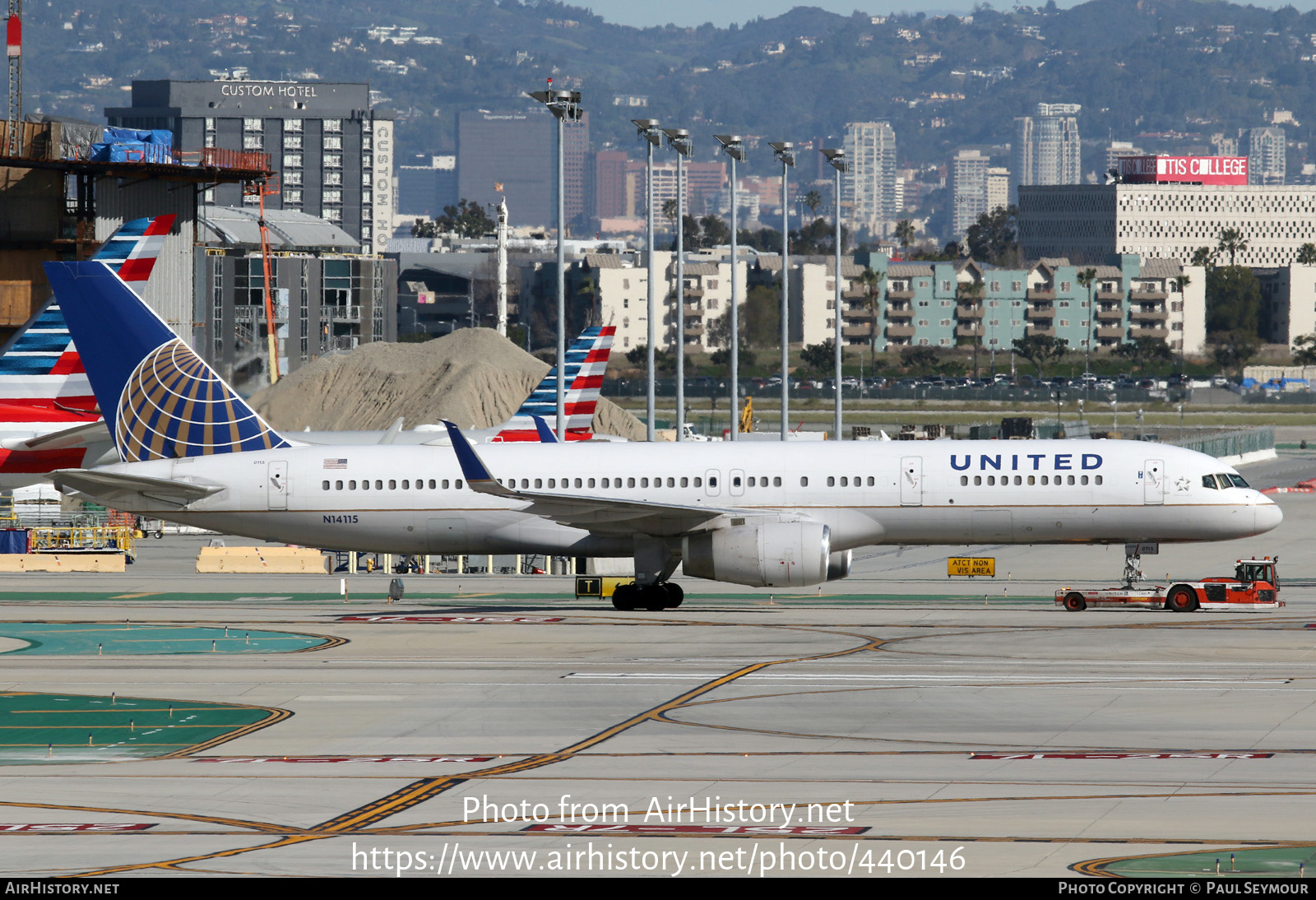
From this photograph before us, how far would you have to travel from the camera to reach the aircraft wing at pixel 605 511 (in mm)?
41406

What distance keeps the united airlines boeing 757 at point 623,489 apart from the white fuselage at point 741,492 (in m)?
0.05

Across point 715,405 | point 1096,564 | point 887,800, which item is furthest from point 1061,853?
point 715,405

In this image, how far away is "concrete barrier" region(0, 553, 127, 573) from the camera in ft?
189

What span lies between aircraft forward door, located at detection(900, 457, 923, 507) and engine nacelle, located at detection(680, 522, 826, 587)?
2.63m

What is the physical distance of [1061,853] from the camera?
1898cm

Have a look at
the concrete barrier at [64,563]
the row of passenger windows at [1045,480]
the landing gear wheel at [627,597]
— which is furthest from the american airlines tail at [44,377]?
the row of passenger windows at [1045,480]

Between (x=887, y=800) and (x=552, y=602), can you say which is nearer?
(x=887, y=800)

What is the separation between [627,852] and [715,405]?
164m

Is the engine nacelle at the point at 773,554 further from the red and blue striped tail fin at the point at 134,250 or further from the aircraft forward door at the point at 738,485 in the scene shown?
the red and blue striped tail fin at the point at 134,250

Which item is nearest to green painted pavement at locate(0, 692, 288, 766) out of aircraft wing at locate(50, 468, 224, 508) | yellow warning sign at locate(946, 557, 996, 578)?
aircraft wing at locate(50, 468, 224, 508)

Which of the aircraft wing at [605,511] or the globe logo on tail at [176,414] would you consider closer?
the aircraft wing at [605,511]
